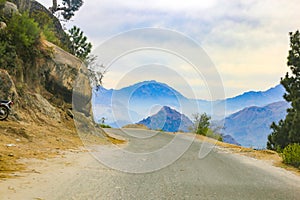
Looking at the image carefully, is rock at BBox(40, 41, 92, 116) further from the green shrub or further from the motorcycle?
the motorcycle

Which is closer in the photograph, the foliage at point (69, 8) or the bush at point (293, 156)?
the bush at point (293, 156)

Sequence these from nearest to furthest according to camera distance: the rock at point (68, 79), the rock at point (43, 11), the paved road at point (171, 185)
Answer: the paved road at point (171, 185) < the rock at point (68, 79) < the rock at point (43, 11)

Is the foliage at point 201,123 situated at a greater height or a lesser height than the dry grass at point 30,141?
greater

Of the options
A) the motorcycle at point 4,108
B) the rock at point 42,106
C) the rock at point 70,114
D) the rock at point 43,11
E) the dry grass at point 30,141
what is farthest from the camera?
the rock at point 43,11

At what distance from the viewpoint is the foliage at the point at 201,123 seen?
3397cm

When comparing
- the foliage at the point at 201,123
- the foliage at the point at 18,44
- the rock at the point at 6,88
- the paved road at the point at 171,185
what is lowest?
the paved road at the point at 171,185

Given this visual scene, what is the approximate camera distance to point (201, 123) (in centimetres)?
3531

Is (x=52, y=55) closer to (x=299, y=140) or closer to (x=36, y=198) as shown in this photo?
(x=36, y=198)

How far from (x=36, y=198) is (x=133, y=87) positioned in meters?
7.32

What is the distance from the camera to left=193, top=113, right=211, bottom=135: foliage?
3397 centimetres

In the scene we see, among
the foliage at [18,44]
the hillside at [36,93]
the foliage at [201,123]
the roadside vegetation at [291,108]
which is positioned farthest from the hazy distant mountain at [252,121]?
the foliage at [18,44]

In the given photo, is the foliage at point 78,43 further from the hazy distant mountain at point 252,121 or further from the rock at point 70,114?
the hazy distant mountain at point 252,121

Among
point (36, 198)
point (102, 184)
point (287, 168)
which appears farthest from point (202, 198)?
point (287, 168)

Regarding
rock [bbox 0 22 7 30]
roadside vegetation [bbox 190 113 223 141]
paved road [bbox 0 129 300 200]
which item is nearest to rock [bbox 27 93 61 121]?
rock [bbox 0 22 7 30]
